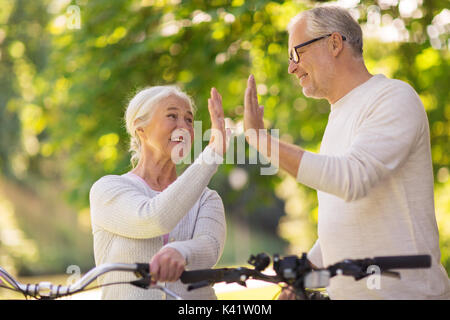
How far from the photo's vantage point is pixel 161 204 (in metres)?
2.38

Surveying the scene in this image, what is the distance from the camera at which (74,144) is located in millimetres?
8875

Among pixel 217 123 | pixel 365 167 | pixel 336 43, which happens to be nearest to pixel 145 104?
pixel 217 123

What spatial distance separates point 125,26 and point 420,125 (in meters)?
5.60

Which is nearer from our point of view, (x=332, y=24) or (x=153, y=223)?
(x=153, y=223)

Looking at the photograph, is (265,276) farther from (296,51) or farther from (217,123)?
(296,51)

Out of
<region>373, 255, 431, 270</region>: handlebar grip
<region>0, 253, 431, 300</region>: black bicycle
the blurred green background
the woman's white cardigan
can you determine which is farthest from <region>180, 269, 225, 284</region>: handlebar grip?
the blurred green background

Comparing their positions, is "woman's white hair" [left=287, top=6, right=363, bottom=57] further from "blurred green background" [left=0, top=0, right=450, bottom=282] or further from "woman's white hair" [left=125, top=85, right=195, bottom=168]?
"blurred green background" [left=0, top=0, right=450, bottom=282]

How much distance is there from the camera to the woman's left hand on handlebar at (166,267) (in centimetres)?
222

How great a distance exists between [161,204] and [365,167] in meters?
0.81

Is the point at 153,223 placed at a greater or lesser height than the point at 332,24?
lesser

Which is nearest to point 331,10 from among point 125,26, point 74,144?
point 125,26

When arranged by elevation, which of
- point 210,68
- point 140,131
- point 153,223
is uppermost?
point 210,68

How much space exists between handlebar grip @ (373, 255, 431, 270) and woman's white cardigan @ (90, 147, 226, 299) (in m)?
0.79

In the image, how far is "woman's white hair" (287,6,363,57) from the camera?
8.57 feet
